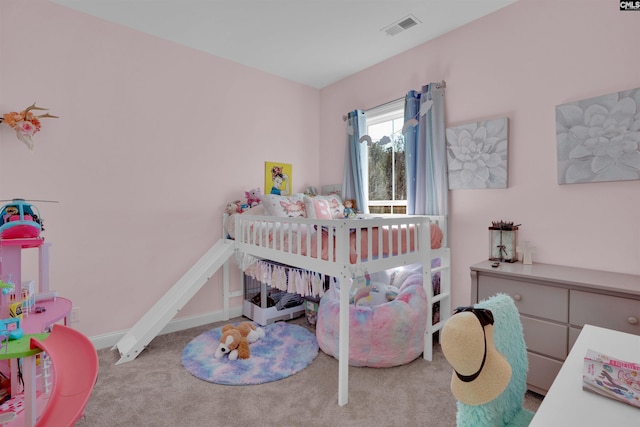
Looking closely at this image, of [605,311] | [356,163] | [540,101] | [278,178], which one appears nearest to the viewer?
[605,311]

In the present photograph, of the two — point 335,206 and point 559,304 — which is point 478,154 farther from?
point 335,206

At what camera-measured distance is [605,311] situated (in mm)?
1601

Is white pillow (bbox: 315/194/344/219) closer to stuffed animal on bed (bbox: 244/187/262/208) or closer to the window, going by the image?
the window

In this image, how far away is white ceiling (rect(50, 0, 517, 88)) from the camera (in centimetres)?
235

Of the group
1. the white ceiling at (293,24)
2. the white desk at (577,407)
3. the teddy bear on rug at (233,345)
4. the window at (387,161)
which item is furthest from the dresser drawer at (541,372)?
the white ceiling at (293,24)

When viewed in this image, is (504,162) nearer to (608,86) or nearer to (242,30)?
(608,86)

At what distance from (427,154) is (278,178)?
1.65 metres

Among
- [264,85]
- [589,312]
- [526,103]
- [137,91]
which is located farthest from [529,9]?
[137,91]

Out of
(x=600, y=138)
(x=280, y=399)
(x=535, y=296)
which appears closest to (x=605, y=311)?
(x=535, y=296)

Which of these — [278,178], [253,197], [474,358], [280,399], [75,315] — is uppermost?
[278,178]

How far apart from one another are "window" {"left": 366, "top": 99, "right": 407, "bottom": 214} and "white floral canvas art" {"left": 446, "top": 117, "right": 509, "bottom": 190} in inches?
24.5

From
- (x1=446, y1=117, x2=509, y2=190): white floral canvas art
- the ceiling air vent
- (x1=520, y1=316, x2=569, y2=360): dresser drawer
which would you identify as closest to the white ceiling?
the ceiling air vent

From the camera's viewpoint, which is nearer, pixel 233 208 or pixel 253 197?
pixel 233 208

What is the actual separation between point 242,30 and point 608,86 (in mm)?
2670
